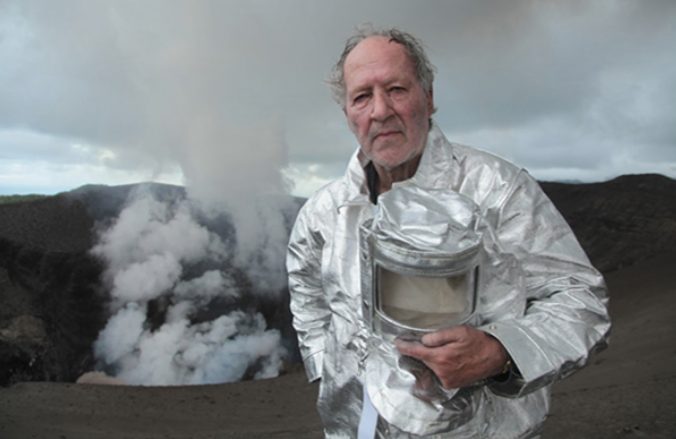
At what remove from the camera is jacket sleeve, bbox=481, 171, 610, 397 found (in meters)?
1.21

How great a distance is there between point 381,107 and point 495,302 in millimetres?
569

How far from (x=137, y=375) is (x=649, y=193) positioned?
13247 millimetres

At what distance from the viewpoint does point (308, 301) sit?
2.02 metres

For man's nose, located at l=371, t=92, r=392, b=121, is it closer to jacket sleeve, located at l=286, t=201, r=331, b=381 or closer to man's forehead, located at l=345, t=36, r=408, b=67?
man's forehead, located at l=345, t=36, r=408, b=67

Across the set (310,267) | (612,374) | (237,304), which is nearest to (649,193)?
(612,374)

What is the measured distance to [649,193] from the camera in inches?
510

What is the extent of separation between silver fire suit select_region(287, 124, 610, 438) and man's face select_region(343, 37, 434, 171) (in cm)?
6

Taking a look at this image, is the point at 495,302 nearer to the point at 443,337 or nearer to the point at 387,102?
the point at 443,337

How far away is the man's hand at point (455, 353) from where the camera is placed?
1.12 meters

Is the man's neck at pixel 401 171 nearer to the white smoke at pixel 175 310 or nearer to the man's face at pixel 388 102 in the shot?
the man's face at pixel 388 102

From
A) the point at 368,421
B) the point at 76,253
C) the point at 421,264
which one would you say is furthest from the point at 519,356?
the point at 76,253

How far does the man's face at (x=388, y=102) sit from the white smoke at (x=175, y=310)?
1365 centimetres

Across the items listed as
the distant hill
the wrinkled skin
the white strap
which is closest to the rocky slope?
the distant hill

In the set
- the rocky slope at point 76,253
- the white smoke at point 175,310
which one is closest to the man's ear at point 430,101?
the rocky slope at point 76,253
